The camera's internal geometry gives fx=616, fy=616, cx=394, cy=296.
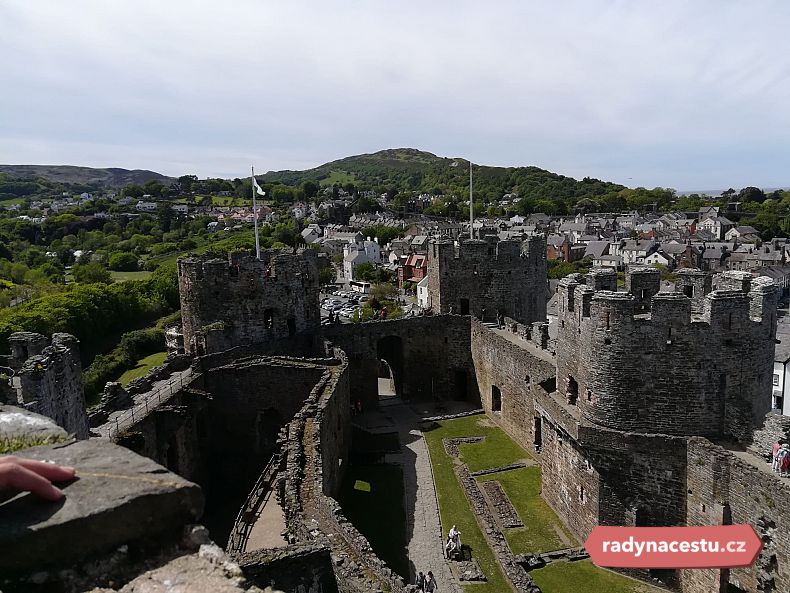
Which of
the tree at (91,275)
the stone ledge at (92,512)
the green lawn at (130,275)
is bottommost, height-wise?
the green lawn at (130,275)

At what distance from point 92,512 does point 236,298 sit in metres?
26.4

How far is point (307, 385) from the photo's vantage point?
84.0 feet

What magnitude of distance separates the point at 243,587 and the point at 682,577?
1707 centimetres

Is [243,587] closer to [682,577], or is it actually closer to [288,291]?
[682,577]

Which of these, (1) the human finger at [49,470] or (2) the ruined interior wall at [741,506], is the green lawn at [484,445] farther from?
(1) the human finger at [49,470]

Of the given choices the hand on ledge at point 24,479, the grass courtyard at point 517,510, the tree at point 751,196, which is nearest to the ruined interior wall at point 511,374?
the grass courtyard at point 517,510

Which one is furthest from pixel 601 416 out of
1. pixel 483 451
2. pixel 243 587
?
pixel 243 587

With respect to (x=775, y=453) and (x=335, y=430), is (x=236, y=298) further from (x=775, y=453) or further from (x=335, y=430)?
(x=775, y=453)

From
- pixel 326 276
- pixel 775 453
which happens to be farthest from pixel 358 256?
pixel 775 453

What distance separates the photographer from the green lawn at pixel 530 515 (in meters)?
19.5

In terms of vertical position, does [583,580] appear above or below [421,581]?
below

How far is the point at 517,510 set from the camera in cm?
2170

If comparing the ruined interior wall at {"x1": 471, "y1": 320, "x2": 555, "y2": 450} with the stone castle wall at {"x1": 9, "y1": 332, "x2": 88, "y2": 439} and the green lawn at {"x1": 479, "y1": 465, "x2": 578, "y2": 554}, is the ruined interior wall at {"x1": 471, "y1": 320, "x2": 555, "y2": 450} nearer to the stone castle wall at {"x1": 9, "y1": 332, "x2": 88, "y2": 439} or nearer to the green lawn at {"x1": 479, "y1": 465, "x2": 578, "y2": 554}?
the green lawn at {"x1": 479, "y1": 465, "x2": 578, "y2": 554}

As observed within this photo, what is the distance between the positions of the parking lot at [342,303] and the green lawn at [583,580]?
46.7m
